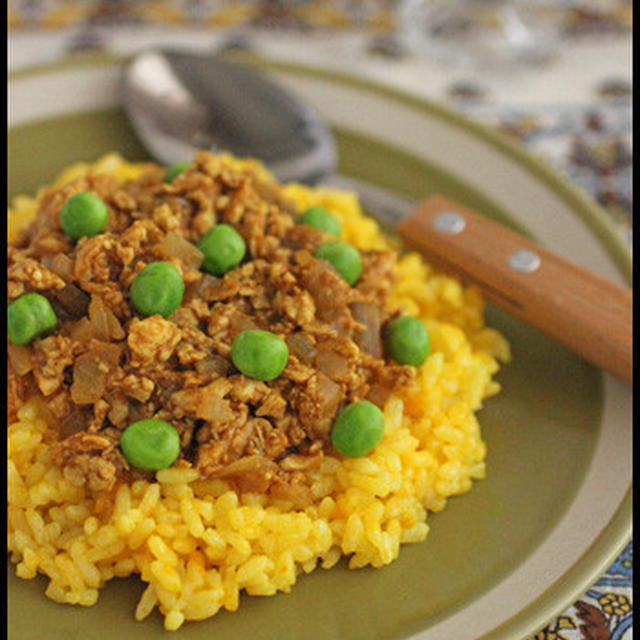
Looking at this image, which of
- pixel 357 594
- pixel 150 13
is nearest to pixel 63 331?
pixel 357 594

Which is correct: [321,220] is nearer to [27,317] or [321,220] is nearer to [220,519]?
[27,317]

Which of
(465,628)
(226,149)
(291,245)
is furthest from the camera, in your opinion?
(226,149)

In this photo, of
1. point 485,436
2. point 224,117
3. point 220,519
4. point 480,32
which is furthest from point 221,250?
point 480,32

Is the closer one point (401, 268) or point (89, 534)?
point (89, 534)

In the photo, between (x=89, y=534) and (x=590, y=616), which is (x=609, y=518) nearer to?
(x=590, y=616)

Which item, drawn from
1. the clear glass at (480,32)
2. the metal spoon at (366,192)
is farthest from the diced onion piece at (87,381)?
the clear glass at (480,32)

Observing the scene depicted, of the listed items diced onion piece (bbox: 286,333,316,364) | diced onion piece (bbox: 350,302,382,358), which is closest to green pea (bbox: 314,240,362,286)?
diced onion piece (bbox: 350,302,382,358)

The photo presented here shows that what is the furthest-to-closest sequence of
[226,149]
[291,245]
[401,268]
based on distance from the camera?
[226,149], [401,268], [291,245]
